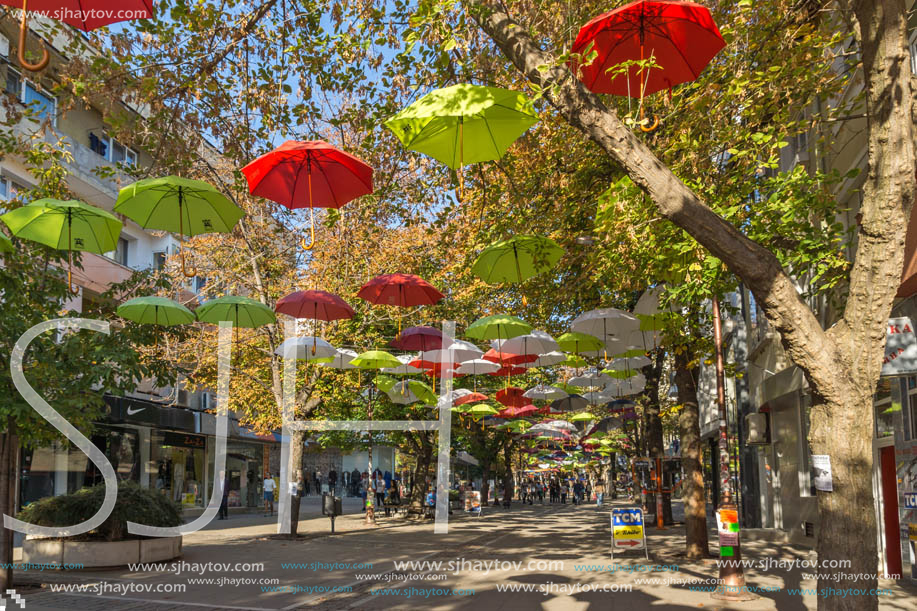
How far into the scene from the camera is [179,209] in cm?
998

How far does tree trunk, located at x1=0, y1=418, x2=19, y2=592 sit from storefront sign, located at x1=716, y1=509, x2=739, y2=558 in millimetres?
10364

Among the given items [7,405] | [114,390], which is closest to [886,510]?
[114,390]

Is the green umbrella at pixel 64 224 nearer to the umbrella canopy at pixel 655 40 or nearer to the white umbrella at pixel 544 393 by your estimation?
the umbrella canopy at pixel 655 40

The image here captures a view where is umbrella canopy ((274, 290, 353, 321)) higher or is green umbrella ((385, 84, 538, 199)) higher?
green umbrella ((385, 84, 538, 199))

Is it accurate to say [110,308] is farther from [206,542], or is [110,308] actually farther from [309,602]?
[206,542]

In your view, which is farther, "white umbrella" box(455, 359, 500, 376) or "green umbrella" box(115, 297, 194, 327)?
"white umbrella" box(455, 359, 500, 376)

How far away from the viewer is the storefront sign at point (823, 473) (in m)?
6.51

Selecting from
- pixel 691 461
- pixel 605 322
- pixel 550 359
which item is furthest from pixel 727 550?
pixel 550 359

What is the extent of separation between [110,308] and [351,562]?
7.13m

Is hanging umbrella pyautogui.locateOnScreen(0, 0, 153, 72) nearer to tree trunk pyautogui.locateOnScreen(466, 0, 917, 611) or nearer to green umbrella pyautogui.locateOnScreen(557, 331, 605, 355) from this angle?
tree trunk pyautogui.locateOnScreen(466, 0, 917, 611)

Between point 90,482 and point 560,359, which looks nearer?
point 560,359

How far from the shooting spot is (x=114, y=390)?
39.2 feet

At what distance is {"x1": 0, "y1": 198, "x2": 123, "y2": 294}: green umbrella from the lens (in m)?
9.91

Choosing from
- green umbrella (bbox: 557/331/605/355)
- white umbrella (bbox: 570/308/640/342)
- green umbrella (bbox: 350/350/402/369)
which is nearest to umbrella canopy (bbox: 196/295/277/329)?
green umbrella (bbox: 350/350/402/369)
